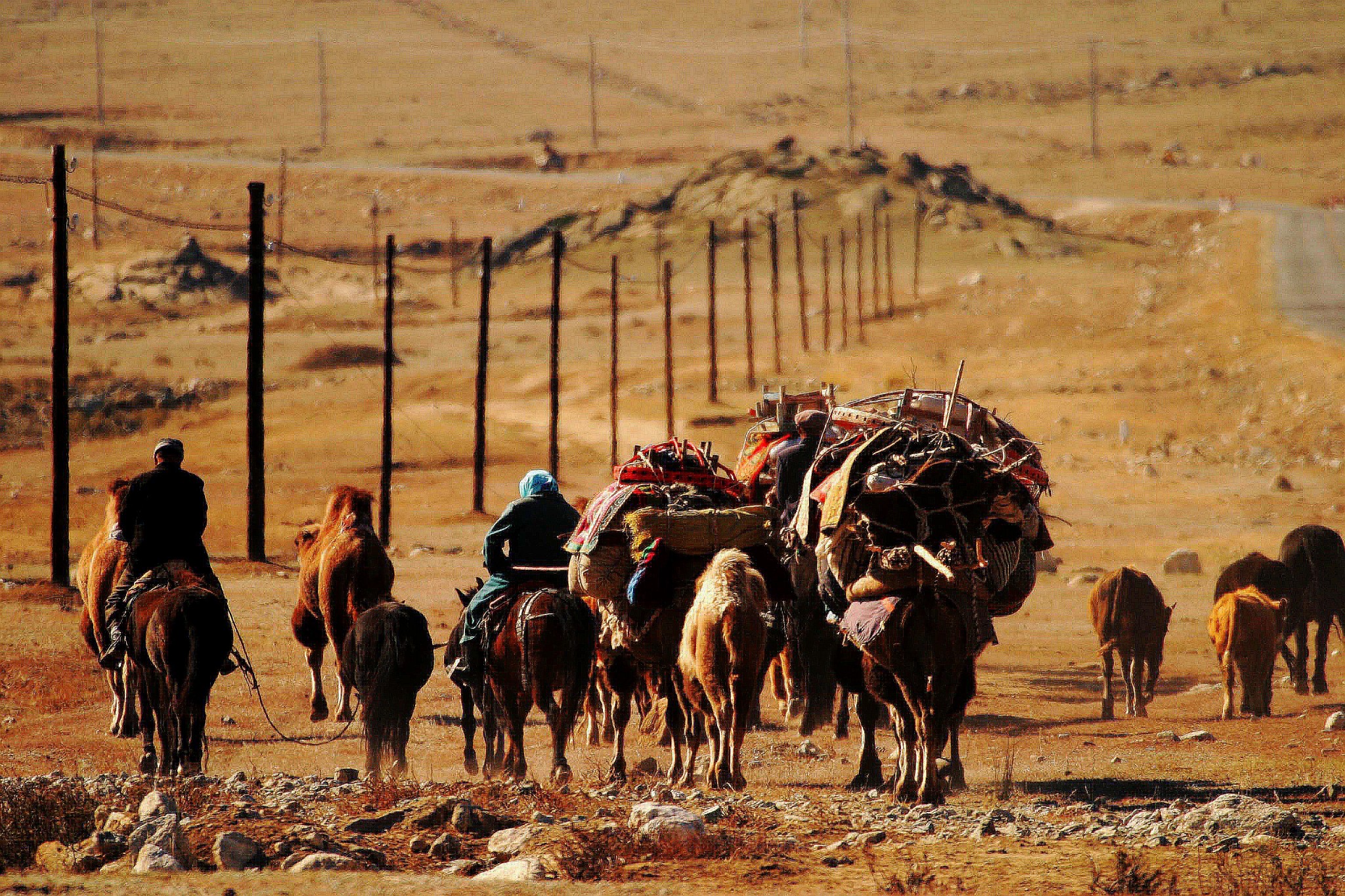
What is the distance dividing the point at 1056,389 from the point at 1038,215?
59892 millimetres

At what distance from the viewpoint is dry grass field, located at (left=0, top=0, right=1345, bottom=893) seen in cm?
1447

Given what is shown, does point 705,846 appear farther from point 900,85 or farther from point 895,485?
point 900,85

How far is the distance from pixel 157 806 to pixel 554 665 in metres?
3.60

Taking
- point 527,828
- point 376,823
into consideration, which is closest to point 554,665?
point 376,823

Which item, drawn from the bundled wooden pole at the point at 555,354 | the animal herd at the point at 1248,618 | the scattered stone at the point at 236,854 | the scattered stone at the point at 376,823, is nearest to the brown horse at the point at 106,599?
the scattered stone at the point at 376,823

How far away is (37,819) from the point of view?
399 inches

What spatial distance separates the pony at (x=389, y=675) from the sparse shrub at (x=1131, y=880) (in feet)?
20.4

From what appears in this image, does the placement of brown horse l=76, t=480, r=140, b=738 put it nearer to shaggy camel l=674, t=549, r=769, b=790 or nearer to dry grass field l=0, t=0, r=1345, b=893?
dry grass field l=0, t=0, r=1345, b=893

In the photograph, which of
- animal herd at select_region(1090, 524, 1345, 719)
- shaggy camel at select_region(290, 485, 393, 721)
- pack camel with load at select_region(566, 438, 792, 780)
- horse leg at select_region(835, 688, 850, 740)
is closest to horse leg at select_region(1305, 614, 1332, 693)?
animal herd at select_region(1090, 524, 1345, 719)

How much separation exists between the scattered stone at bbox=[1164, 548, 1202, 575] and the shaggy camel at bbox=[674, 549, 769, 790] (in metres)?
19.7

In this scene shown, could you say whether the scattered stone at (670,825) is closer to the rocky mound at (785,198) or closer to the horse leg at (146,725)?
the horse leg at (146,725)

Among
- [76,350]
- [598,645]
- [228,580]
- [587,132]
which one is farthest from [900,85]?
[598,645]

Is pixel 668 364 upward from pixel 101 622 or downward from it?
upward

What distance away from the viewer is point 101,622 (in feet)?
51.5
